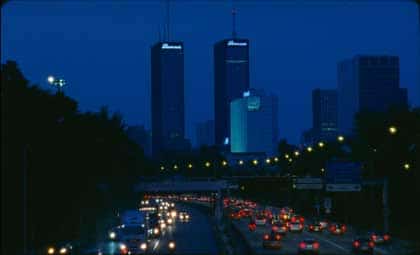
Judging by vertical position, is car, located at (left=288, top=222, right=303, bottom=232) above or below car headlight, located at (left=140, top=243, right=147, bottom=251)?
below

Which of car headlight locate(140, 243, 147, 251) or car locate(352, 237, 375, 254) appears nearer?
car locate(352, 237, 375, 254)

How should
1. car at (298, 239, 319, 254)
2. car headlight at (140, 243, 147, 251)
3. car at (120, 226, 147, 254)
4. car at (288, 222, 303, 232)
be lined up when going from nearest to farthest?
1. car at (298, 239, 319, 254)
2. car at (120, 226, 147, 254)
3. car headlight at (140, 243, 147, 251)
4. car at (288, 222, 303, 232)

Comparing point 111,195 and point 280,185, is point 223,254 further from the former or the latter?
point 280,185

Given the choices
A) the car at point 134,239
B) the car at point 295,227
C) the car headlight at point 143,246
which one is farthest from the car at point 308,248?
the car at point 295,227

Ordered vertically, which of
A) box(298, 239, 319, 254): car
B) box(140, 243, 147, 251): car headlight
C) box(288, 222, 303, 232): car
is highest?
box(298, 239, 319, 254): car

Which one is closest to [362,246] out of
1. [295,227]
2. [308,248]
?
[308,248]

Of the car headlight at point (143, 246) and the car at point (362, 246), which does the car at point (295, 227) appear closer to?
the car headlight at point (143, 246)

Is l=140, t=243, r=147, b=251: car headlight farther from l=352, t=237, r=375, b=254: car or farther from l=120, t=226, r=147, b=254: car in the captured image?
l=352, t=237, r=375, b=254: car

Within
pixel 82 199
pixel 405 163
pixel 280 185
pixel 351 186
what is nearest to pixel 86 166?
pixel 82 199

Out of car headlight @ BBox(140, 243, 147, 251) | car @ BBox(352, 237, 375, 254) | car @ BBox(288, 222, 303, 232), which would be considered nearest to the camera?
car @ BBox(352, 237, 375, 254)

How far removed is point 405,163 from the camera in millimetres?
106500

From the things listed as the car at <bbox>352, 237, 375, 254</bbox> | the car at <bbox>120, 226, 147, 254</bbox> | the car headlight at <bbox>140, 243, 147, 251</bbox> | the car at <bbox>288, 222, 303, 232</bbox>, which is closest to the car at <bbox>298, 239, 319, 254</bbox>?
the car at <bbox>352, 237, 375, 254</bbox>

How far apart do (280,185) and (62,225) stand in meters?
125

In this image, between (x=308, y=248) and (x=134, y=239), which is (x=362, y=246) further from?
(x=134, y=239)
